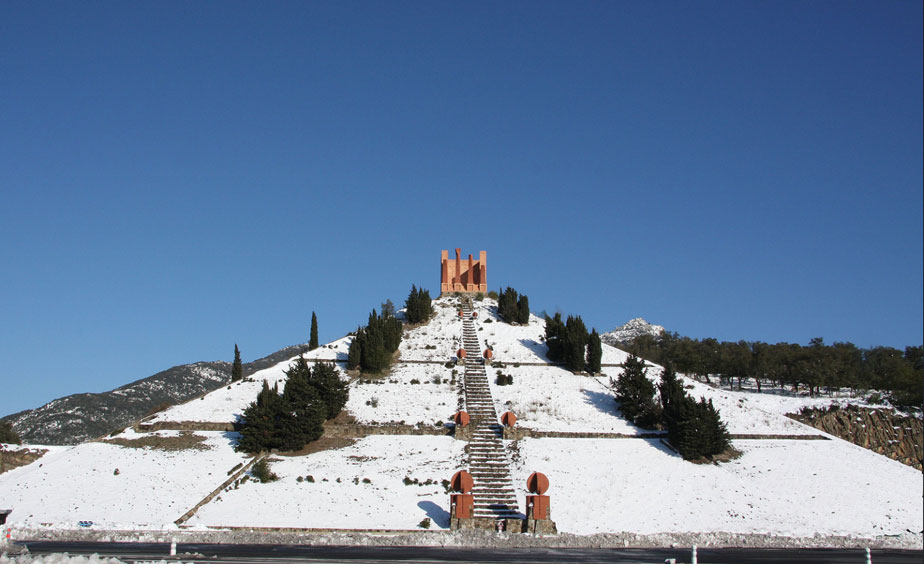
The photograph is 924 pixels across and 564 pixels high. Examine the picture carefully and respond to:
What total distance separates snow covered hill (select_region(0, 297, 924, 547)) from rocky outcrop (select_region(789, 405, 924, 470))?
Result: 203cm

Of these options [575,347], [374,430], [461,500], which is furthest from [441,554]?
[575,347]

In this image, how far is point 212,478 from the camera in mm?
29500

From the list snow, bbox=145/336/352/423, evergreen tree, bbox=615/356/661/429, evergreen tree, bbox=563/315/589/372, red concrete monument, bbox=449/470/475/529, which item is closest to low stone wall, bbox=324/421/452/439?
snow, bbox=145/336/352/423

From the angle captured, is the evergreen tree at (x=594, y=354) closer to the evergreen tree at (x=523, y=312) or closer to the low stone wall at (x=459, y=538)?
the evergreen tree at (x=523, y=312)

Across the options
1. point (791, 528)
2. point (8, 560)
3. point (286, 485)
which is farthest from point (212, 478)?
point (791, 528)

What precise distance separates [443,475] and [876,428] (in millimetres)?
26907

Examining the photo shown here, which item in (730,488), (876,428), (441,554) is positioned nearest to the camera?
(441,554)

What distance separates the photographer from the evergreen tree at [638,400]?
3709 cm

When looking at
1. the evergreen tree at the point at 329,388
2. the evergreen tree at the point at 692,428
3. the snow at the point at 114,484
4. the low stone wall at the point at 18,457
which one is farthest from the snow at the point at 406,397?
the low stone wall at the point at 18,457

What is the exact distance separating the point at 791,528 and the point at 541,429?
13.2 m

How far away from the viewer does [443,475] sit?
3003 centimetres

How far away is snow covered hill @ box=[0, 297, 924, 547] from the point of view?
25922 millimetres

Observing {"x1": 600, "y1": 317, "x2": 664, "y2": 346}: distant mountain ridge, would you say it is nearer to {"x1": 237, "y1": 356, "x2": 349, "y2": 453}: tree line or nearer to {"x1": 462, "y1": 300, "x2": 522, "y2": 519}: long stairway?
{"x1": 462, "y1": 300, "x2": 522, "y2": 519}: long stairway

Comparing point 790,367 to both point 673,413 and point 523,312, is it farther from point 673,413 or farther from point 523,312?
point 673,413
